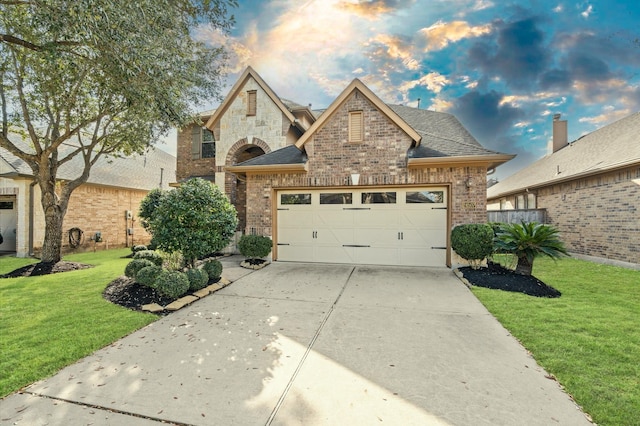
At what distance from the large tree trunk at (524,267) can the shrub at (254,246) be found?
7416mm

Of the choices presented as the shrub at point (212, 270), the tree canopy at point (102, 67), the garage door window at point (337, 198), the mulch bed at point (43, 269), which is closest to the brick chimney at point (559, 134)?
the garage door window at point (337, 198)

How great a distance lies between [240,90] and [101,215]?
33.0ft

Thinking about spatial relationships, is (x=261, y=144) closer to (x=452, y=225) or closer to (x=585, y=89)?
(x=452, y=225)

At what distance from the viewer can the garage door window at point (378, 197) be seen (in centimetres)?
892

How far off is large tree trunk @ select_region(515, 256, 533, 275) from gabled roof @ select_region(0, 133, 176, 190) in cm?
1318

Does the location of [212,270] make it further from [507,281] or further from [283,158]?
[507,281]

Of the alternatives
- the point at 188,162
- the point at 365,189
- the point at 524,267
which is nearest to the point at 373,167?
the point at 365,189

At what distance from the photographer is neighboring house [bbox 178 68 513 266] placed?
833cm

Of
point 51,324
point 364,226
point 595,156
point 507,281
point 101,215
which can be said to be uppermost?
point 595,156

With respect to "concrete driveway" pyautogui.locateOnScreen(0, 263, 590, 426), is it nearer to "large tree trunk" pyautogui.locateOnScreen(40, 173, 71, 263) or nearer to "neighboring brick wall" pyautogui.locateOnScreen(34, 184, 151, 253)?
"large tree trunk" pyautogui.locateOnScreen(40, 173, 71, 263)

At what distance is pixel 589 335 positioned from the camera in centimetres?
394

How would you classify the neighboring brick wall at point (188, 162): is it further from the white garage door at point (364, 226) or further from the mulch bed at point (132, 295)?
the mulch bed at point (132, 295)

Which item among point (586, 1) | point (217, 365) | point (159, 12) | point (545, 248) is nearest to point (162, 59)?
point (159, 12)

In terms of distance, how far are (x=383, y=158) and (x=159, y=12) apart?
6.72m
